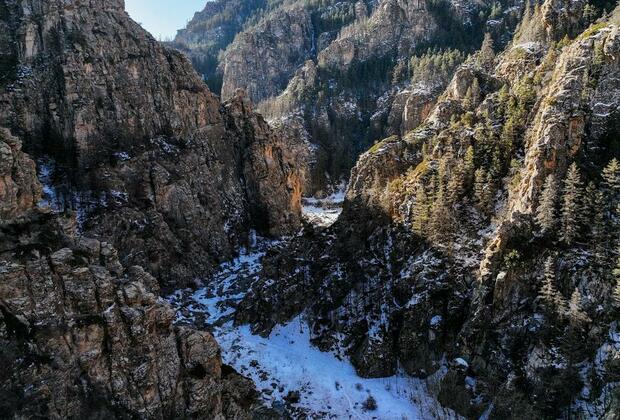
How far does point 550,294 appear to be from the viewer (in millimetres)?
43500

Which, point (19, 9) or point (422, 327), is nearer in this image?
point (422, 327)

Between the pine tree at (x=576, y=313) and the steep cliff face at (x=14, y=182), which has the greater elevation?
the steep cliff face at (x=14, y=182)

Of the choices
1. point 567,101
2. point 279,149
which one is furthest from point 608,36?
point 279,149

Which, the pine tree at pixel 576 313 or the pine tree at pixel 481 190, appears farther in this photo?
the pine tree at pixel 481 190

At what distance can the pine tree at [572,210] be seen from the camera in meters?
45.3

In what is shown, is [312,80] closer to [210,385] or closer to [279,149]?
[279,149]

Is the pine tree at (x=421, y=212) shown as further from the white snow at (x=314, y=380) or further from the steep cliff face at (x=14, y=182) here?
the steep cliff face at (x=14, y=182)

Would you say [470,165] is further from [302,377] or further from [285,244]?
[285,244]

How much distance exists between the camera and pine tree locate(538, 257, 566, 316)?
42.9m

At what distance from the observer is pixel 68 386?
119ft

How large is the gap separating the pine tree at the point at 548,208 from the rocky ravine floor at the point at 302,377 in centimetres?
1917

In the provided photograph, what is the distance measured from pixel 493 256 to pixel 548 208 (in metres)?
6.75

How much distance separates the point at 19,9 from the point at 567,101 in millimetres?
80184

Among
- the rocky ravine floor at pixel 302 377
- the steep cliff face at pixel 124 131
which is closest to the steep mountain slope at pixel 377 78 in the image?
the steep cliff face at pixel 124 131
